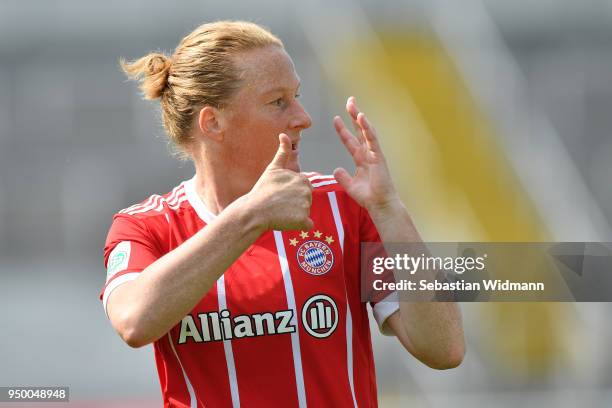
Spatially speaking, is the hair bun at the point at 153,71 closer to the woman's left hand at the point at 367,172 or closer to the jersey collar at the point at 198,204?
the jersey collar at the point at 198,204

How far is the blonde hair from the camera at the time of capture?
2.25 metres

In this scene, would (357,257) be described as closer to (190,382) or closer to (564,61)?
(190,382)

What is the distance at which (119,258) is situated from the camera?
6.97 ft

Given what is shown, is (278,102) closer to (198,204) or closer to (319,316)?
(198,204)

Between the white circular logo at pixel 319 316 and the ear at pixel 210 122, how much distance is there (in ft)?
1.56

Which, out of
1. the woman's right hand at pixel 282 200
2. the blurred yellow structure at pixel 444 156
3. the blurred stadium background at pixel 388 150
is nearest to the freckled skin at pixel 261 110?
the woman's right hand at pixel 282 200

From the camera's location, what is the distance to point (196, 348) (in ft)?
6.96

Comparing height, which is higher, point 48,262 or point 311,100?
point 311,100

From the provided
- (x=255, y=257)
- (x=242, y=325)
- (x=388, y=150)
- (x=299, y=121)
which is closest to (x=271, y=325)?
(x=242, y=325)

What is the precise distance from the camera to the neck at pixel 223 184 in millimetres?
2285

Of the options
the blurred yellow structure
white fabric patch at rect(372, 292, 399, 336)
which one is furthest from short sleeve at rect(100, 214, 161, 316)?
the blurred yellow structure

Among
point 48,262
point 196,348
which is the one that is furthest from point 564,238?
point 196,348

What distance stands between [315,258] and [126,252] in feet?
1.46

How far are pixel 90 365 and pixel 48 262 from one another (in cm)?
121
